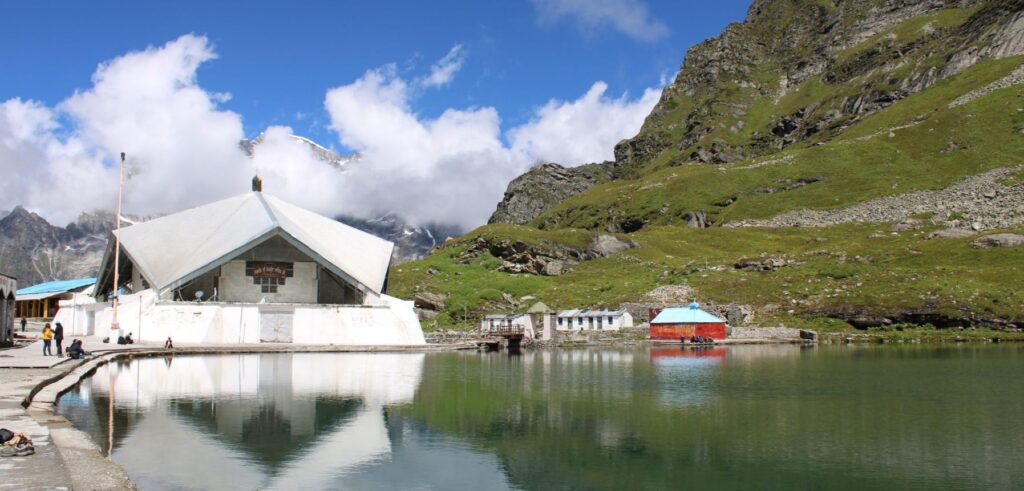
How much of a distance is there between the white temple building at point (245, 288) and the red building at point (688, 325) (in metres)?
23.8

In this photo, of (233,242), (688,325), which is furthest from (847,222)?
(233,242)

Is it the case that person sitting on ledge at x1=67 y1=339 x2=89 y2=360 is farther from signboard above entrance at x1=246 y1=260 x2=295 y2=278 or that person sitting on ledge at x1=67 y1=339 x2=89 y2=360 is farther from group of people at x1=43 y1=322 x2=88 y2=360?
signboard above entrance at x1=246 y1=260 x2=295 y2=278

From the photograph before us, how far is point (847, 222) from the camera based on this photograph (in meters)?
121

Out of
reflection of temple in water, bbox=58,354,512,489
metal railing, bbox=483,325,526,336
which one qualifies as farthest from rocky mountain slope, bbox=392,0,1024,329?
reflection of temple in water, bbox=58,354,512,489

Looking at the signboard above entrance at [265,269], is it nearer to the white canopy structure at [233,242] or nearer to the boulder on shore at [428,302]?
the white canopy structure at [233,242]

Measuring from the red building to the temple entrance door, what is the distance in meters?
31.3

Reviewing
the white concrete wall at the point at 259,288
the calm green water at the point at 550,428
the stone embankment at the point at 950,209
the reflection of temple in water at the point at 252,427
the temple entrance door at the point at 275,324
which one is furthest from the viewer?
the stone embankment at the point at 950,209

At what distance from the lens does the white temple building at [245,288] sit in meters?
44.7

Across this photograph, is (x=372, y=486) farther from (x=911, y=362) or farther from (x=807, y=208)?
(x=807, y=208)

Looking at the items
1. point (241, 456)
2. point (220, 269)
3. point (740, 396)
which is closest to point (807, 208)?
point (220, 269)

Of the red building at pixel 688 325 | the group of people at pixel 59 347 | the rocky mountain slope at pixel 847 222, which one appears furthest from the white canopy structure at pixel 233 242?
the red building at pixel 688 325

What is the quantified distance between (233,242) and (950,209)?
101 meters

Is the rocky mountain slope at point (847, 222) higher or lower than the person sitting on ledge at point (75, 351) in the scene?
higher

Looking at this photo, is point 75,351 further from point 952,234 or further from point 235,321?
point 952,234
